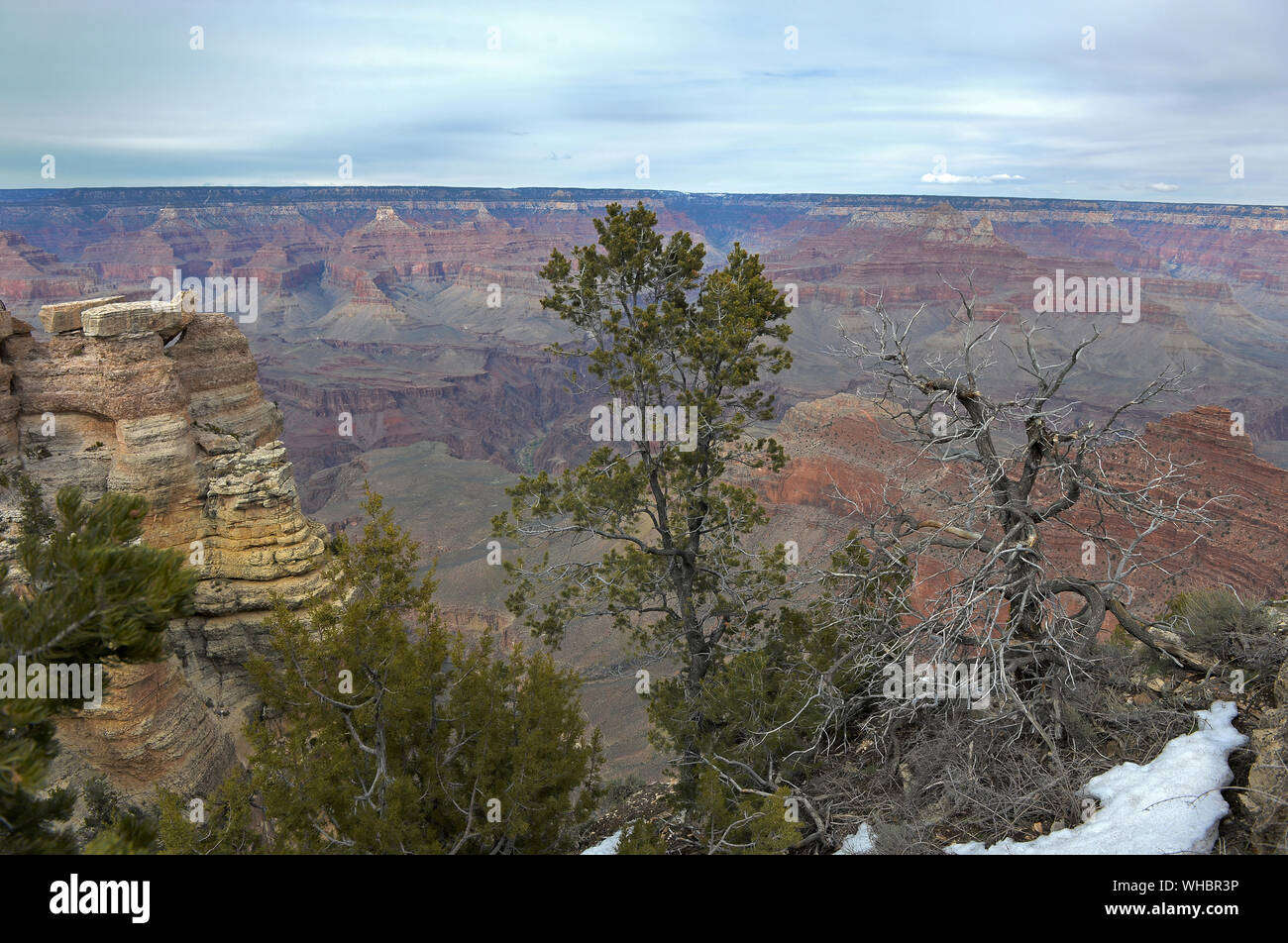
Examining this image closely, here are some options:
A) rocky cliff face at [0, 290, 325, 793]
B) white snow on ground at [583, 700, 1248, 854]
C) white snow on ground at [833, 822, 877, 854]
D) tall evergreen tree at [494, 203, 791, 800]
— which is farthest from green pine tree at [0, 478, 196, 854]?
rocky cliff face at [0, 290, 325, 793]

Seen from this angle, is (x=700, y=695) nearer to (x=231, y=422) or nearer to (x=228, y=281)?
(x=231, y=422)

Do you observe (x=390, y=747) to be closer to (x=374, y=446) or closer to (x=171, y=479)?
(x=171, y=479)

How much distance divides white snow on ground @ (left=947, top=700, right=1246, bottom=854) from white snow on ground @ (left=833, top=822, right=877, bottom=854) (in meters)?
1.02

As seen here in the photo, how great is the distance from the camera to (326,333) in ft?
623

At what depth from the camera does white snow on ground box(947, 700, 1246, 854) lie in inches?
228

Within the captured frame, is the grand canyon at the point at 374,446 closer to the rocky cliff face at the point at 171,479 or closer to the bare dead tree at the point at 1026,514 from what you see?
the rocky cliff face at the point at 171,479

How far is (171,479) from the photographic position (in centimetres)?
1834

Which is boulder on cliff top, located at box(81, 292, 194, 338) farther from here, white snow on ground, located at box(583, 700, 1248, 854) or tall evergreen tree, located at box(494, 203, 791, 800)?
white snow on ground, located at box(583, 700, 1248, 854)

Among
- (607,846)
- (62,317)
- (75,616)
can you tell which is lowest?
(607,846)

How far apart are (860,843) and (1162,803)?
3274 millimetres

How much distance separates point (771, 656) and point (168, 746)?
13773mm

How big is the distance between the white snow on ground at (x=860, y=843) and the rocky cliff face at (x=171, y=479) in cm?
1411

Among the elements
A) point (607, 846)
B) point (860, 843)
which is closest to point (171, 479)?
point (607, 846)
